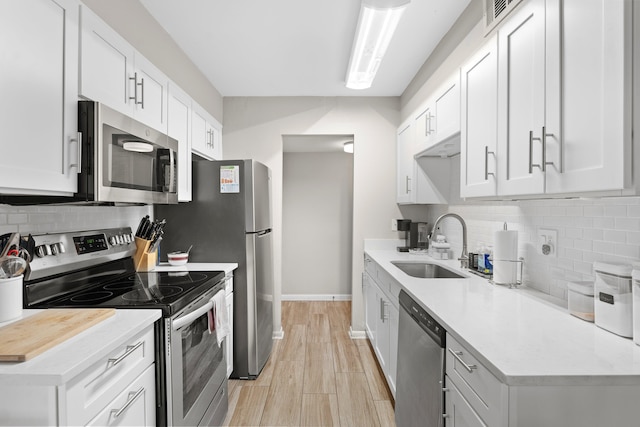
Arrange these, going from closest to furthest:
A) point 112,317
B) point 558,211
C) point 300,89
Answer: point 112,317 → point 558,211 → point 300,89

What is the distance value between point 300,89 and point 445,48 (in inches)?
58.7

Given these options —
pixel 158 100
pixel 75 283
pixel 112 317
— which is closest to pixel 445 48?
pixel 158 100

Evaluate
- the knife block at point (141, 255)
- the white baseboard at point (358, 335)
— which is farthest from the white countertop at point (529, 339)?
the white baseboard at point (358, 335)

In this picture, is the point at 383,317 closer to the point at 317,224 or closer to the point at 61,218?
the point at 61,218

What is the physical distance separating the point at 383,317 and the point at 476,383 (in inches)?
61.9

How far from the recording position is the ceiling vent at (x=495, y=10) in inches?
58.6

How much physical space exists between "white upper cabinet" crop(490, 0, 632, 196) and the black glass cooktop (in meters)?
1.61

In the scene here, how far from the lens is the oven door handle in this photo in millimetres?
1599

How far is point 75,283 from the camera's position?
1.82 metres

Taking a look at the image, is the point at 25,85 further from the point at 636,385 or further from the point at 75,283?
the point at 636,385

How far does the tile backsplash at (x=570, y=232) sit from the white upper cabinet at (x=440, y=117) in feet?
1.84

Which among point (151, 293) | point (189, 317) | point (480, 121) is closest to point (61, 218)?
point (151, 293)

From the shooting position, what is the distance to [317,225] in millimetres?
5215

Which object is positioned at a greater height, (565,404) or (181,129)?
(181,129)
